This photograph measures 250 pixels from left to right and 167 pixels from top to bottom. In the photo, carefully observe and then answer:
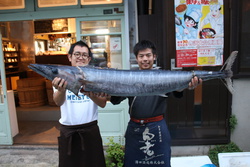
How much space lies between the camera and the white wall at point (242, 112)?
421 cm

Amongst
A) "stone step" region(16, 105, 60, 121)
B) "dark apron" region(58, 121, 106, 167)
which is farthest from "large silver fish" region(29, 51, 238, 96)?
"stone step" region(16, 105, 60, 121)

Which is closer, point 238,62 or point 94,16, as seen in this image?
point 238,62

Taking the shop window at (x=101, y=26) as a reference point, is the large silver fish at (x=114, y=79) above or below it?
below

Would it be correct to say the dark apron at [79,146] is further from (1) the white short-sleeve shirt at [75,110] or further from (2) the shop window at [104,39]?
(2) the shop window at [104,39]

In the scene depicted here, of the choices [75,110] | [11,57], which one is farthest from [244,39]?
[11,57]

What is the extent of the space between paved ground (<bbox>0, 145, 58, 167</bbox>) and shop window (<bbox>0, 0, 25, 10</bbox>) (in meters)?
3.29

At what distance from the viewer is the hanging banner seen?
13.5 ft

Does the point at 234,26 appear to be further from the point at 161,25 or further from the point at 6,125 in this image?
the point at 6,125

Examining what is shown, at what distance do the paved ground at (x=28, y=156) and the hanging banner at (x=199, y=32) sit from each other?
11.3 feet

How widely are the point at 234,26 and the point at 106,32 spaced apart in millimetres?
2718

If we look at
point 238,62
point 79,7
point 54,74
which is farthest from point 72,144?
point 238,62

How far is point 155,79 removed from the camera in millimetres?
2008

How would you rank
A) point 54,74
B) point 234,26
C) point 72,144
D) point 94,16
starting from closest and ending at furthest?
point 54,74 → point 72,144 → point 234,26 → point 94,16

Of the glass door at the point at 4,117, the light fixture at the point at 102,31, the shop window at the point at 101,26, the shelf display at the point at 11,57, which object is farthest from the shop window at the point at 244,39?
the shelf display at the point at 11,57
